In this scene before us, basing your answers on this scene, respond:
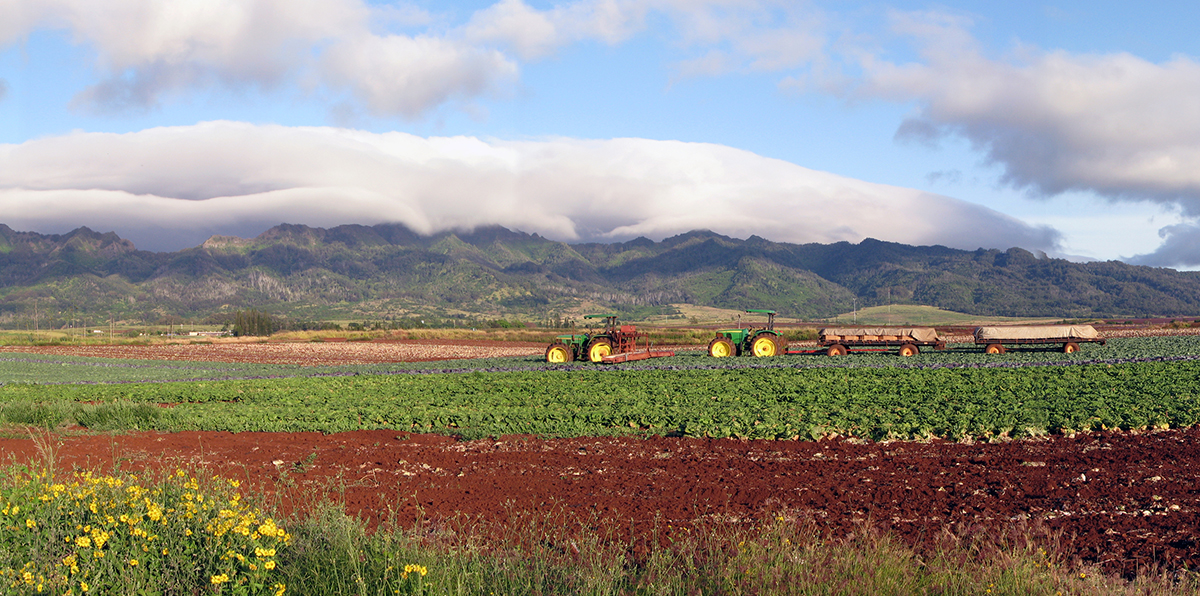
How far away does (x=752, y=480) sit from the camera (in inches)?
482

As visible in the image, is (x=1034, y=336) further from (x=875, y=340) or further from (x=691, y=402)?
(x=691, y=402)

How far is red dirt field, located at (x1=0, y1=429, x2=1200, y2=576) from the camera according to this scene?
31.0 feet

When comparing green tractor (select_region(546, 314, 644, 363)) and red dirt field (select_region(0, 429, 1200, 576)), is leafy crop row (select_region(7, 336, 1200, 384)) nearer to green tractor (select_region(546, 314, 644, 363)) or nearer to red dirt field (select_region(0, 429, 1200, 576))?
green tractor (select_region(546, 314, 644, 363))

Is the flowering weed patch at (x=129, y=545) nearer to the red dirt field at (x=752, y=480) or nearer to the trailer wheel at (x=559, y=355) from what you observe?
the red dirt field at (x=752, y=480)

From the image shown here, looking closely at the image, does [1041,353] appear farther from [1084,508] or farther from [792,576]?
[792,576]

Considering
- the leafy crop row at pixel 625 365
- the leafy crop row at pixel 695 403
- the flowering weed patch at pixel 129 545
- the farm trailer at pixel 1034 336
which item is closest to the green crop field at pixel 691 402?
the leafy crop row at pixel 695 403

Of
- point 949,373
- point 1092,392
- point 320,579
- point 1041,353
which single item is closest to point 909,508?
point 320,579

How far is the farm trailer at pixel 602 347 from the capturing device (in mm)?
39969

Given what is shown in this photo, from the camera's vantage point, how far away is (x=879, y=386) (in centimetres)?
2484

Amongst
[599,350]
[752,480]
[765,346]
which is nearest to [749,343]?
[765,346]

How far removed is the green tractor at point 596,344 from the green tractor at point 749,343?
203 inches

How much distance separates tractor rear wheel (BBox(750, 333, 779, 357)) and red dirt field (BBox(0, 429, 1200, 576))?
27218 millimetres

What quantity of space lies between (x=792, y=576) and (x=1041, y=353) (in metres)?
44.1

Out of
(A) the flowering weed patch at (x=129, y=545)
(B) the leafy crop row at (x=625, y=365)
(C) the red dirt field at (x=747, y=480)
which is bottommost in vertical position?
(B) the leafy crop row at (x=625, y=365)
